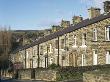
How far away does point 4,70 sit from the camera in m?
87.4

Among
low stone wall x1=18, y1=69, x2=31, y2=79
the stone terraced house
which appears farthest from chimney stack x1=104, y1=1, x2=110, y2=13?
low stone wall x1=18, y1=69, x2=31, y2=79

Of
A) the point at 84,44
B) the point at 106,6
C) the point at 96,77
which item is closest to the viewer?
the point at 96,77

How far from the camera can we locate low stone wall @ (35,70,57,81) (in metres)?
48.6

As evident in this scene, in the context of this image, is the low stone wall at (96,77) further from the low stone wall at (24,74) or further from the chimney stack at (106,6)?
the low stone wall at (24,74)

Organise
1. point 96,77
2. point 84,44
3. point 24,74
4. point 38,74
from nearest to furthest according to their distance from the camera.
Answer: point 96,77
point 38,74
point 84,44
point 24,74

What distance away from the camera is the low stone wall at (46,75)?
48.6m

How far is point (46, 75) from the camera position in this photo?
168 ft

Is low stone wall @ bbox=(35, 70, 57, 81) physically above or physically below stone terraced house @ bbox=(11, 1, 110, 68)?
below

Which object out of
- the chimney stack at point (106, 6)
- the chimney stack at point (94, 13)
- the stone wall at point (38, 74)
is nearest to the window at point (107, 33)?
the chimney stack at point (106, 6)

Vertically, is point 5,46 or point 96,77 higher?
point 5,46

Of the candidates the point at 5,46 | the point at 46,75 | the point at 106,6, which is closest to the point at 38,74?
the point at 46,75

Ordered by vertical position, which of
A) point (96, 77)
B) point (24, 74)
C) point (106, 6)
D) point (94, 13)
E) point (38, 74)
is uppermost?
point (106, 6)

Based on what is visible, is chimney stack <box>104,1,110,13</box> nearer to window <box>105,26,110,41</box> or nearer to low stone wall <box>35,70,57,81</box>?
window <box>105,26,110,41</box>

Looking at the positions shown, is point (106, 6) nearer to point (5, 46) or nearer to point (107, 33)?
point (107, 33)
